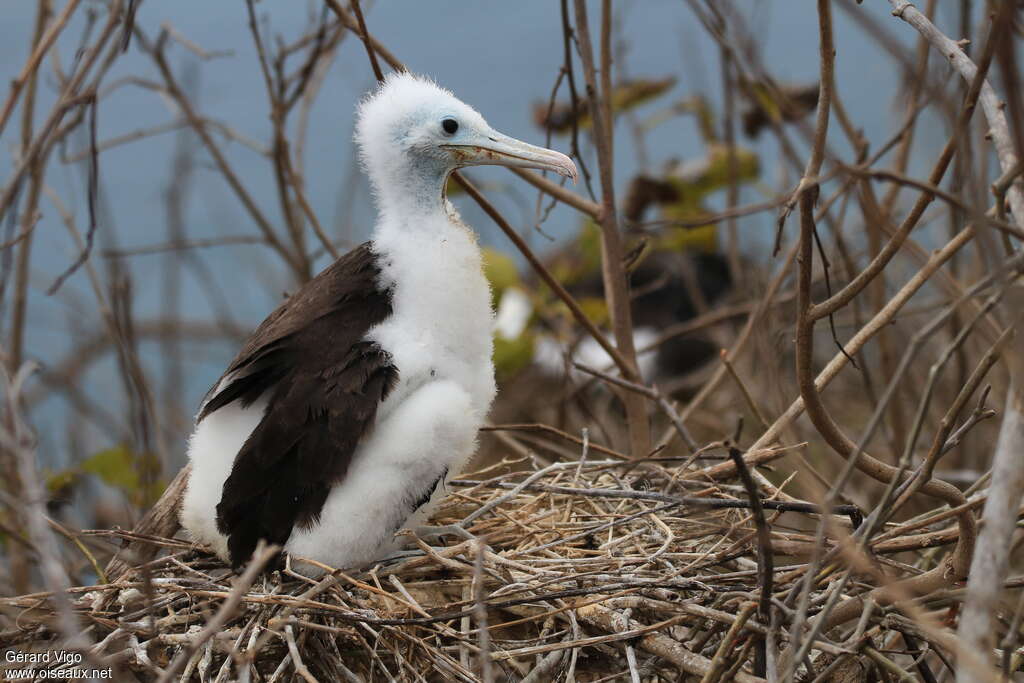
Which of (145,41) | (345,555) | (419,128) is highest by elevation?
(145,41)

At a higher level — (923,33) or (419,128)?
(419,128)

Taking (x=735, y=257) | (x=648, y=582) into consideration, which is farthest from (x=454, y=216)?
(x=735, y=257)

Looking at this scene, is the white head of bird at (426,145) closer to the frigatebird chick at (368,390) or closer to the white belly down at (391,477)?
the frigatebird chick at (368,390)

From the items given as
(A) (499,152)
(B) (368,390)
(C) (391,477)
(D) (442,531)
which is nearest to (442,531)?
(D) (442,531)

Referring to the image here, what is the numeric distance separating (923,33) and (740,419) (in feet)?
3.50

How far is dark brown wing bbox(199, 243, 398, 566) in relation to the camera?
6.79 feet

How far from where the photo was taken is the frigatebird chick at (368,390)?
208cm

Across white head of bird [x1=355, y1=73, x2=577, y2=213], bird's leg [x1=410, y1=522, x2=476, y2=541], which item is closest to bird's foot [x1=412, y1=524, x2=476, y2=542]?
bird's leg [x1=410, y1=522, x2=476, y2=541]

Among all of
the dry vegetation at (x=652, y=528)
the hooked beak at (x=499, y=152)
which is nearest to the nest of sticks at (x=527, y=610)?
the dry vegetation at (x=652, y=528)

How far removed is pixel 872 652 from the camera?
5.59 ft

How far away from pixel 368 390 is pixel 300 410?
13 centimetres

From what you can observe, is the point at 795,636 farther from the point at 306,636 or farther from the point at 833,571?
the point at 306,636

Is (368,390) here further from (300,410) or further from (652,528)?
(652,528)

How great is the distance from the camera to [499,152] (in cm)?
237
